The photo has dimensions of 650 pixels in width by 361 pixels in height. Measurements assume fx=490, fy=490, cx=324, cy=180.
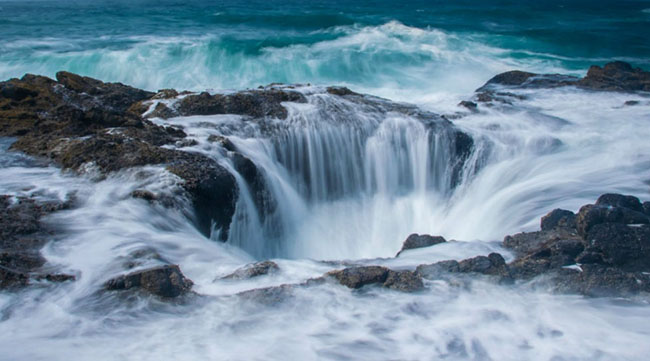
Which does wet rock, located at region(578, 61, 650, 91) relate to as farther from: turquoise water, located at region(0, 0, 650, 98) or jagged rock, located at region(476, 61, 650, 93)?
turquoise water, located at region(0, 0, 650, 98)

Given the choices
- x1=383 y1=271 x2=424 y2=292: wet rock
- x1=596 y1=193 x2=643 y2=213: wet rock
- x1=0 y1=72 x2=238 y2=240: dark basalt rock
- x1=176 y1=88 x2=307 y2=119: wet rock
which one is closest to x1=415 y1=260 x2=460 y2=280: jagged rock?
x1=383 y1=271 x2=424 y2=292: wet rock

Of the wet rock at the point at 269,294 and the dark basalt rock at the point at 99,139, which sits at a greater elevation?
the dark basalt rock at the point at 99,139

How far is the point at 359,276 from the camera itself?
4.50m

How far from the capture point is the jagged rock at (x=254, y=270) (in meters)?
4.46

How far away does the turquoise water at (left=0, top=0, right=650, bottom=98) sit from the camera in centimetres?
1822

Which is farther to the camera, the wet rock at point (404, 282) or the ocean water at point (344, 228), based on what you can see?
the wet rock at point (404, 282)

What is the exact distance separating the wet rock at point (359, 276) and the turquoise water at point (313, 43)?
12.6 metres

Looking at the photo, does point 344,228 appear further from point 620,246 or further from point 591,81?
point 591,81

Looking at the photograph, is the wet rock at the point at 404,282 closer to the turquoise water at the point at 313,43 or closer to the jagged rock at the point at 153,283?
the jagged rock at the point at 153,283

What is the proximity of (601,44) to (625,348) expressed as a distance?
23.3m

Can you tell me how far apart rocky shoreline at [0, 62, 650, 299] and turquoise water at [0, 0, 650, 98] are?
9360 millimetres

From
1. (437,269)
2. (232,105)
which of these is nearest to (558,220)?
(437,269)

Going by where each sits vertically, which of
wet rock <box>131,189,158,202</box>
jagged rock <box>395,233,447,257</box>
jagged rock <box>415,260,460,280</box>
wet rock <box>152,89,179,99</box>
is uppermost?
wet rock <box>152,89,179,99</box>

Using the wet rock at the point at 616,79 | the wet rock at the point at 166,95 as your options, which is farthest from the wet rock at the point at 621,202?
the wet rock at the point at 616,79
